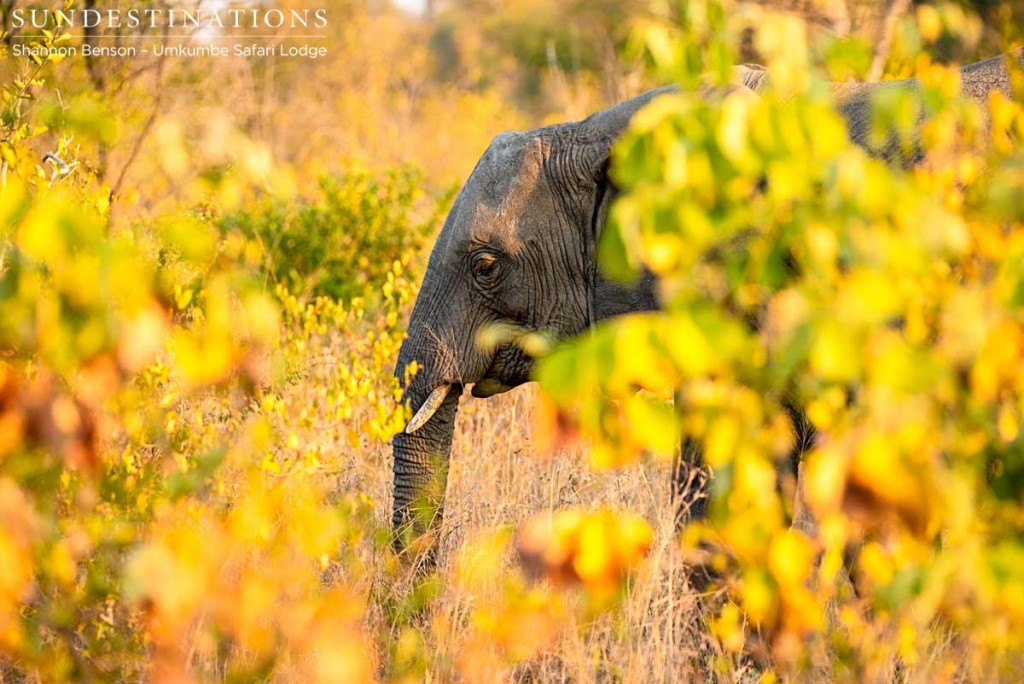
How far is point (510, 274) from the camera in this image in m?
4.60

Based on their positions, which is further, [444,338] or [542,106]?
[542,106]

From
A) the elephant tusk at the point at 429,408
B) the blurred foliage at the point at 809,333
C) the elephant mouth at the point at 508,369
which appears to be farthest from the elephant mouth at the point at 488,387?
the blurred foliage at the point at 809,333

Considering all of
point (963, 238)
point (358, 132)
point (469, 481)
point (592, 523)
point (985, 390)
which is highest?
point (358, 132)

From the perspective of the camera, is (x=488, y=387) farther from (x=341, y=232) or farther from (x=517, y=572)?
(x=341, y=232)

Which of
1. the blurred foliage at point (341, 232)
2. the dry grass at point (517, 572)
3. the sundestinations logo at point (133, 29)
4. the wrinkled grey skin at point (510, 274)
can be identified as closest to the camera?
the dry grass at point (517, 572)

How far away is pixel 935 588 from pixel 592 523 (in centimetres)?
56

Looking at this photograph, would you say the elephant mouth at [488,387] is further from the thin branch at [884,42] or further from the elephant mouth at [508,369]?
the thin branch at [884,42]

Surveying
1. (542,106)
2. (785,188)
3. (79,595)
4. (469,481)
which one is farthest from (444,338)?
(542,106)

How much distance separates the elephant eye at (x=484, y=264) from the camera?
15.0 ft

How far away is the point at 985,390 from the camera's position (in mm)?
2088

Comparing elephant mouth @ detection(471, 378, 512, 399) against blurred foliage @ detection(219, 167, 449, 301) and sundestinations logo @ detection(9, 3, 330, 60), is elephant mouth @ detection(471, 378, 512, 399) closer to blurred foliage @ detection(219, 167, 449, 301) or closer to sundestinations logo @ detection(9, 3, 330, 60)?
sundestinations logo @ detection(9, 3, 330, 60)

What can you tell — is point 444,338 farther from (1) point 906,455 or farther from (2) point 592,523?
(1) point 906,455

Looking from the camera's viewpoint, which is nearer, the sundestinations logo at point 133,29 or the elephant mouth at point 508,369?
the elephant mouth at point 508,369

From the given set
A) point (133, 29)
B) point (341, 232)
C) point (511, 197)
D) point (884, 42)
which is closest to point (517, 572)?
point (511, 197)
